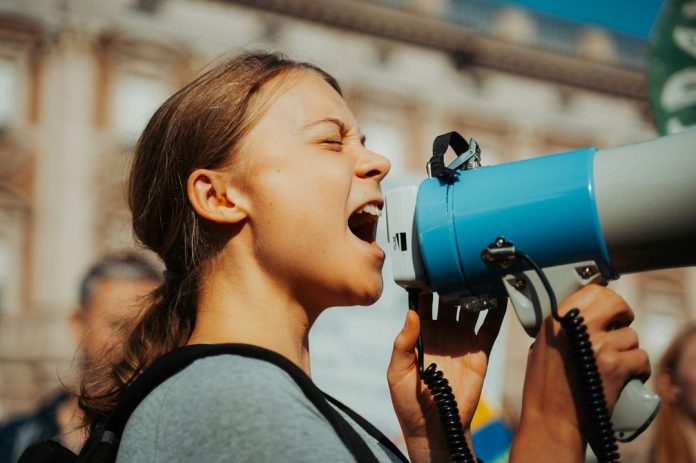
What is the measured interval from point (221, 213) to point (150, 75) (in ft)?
34.5

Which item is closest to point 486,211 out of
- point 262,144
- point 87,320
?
point 262,144

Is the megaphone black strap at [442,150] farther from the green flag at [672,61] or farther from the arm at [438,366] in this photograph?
the green flag at [672,61]

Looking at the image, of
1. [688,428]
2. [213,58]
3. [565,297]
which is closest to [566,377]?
[565,297]

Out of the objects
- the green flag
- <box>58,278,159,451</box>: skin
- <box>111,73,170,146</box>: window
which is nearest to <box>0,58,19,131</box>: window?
<box>111,73,170,146</box>: window

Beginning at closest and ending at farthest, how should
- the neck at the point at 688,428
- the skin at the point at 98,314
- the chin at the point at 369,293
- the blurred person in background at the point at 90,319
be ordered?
the chin at the point at 369,293, the skin at the point at 98,314, the blurred person in background at the point at 90,319, the neck at the point at 688,428

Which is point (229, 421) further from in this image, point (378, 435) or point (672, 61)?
point (672, 61)

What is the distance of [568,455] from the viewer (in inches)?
54.6

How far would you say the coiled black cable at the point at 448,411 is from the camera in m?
1.56

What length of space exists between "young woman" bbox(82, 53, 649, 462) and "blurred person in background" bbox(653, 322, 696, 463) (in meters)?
1.89

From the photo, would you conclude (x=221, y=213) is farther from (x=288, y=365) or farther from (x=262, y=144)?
(x=288, y=365)

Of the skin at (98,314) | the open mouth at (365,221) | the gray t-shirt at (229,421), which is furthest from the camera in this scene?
the skin at (98,314)

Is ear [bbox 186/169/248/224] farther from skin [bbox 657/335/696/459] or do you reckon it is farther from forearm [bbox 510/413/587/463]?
skin [bbox 657/335/696/459]

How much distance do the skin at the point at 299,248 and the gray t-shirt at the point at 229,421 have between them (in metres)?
0.28

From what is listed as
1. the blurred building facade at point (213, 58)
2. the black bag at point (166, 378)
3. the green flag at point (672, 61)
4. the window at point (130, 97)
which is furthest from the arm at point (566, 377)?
the window at point (130, 97)
